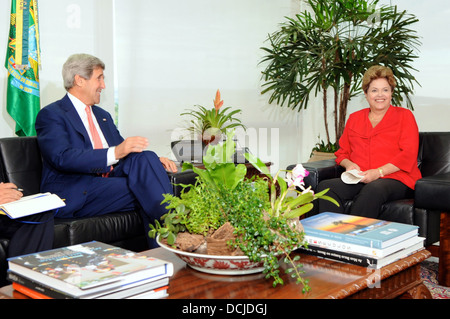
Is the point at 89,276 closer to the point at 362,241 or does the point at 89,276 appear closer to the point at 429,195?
the point at 362,241

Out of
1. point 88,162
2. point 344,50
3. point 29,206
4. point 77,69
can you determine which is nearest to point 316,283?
→ point 29,206

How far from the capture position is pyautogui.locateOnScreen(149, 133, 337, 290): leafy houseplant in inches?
56.0

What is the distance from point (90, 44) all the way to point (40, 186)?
5.95 feet

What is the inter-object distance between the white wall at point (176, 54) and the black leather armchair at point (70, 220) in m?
1.11

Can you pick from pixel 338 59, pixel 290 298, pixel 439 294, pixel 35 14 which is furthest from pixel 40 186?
pixel 338 59

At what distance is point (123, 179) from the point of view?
295cm

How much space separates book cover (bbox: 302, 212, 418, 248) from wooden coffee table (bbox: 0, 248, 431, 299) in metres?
0.08

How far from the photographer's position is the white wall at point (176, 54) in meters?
4.11

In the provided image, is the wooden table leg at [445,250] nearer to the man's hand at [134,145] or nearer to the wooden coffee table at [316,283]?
the wooden coffee table at [316,283]

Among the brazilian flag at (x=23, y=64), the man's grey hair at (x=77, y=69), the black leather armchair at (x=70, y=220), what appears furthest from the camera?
the brazilian flag at (x=23, y=64)

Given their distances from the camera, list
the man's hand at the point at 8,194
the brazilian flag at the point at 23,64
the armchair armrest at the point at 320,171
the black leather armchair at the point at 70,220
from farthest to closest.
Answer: the brazilian flag at the point at 23,64 → the armchair armrest at the point at 320,171 → the black leather armchair at the point at 70,220 → the man's hand at the point at 8,194

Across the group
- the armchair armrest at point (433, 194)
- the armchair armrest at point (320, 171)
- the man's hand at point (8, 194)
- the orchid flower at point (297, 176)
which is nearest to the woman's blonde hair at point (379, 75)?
the armchair armrest at point (320, 171)

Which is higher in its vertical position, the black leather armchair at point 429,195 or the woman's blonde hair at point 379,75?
the woman's blonde hair at point 379,75

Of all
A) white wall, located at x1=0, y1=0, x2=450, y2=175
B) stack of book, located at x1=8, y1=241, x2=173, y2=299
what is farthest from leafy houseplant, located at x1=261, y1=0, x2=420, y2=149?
stack of book, located at x1=8, y1=241, x2=173, y2=299
